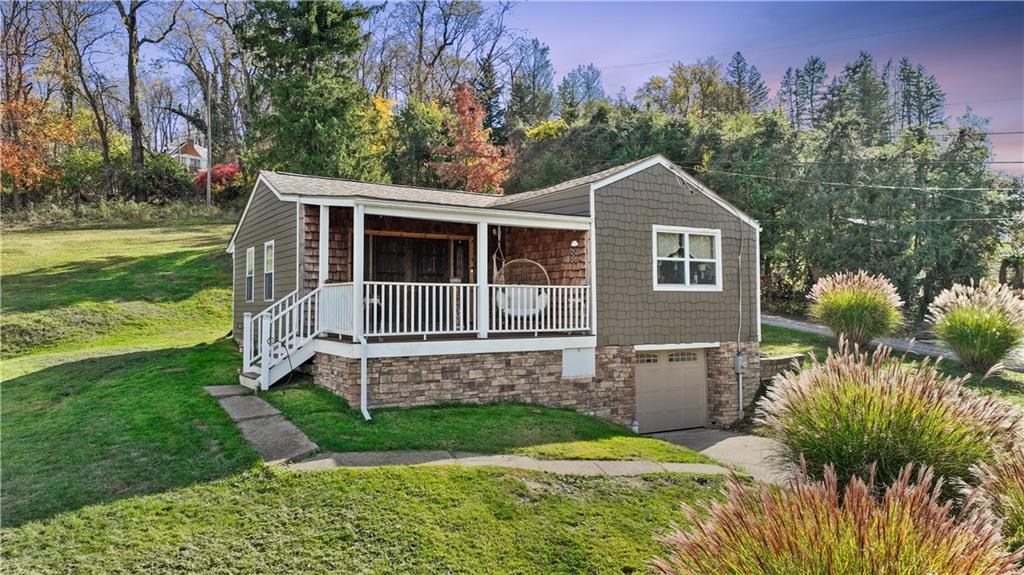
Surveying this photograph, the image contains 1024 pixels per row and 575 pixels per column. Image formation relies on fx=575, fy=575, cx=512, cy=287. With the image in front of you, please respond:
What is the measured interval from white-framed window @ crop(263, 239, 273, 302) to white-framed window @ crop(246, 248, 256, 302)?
98 cm

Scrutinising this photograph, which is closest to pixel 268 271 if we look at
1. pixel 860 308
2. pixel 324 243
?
pixel 324 243

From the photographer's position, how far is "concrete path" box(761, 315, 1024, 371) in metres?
12.5

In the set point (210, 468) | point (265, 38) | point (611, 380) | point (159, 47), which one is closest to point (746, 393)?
point (611, 380)

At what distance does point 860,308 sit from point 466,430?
10.7 m

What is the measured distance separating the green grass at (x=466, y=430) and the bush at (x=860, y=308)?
772 cm

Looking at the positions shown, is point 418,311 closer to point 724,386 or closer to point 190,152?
point 724,386

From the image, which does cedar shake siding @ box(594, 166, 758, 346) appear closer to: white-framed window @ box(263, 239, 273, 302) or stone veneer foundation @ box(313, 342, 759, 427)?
stone veneer foundation @ box(313, 342, 759, 427)

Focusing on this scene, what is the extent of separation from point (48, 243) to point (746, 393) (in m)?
25.1

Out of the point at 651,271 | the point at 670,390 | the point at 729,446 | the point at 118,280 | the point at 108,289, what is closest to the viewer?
the point at 729,446

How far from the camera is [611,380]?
405 inches

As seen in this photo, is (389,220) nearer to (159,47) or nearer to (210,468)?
(210,468)

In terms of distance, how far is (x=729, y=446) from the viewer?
32.3 ft

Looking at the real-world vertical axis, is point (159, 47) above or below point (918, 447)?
above

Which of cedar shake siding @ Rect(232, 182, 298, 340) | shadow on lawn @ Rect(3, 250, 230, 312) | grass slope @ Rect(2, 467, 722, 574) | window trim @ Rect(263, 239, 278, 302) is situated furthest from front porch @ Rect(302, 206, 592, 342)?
shadow on lawn @ Rect(3, 250, 230, 312)
